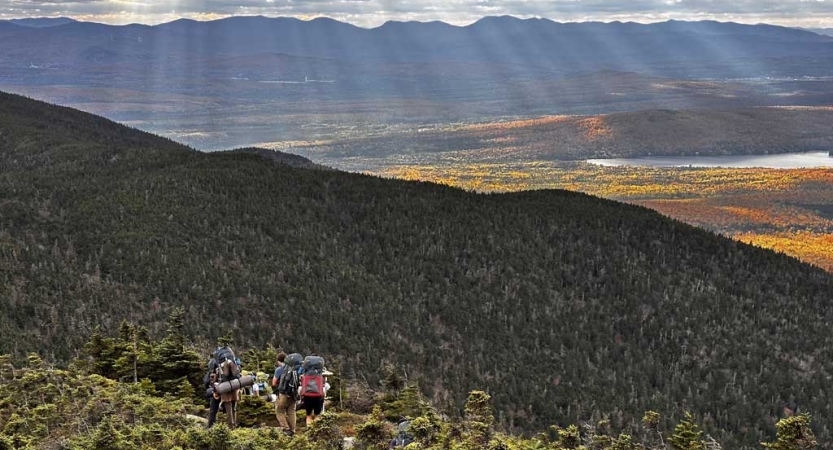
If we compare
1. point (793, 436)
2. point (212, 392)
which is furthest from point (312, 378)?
point (793, 436)

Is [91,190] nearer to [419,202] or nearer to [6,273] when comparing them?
[6,273]

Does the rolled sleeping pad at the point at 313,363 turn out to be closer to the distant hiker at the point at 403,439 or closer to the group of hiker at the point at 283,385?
the group of hiker at the point at 283,385

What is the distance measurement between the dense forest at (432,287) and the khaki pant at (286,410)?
15741mm

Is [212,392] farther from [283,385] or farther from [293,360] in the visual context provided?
[293,360]

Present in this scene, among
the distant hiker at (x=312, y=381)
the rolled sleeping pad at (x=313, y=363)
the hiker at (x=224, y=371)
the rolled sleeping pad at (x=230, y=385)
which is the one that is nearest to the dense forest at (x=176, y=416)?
the distant hiker at (x=312, y=381)

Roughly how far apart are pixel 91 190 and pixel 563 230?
43486mm

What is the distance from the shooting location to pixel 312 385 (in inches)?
852

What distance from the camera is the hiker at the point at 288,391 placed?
21.3 meters

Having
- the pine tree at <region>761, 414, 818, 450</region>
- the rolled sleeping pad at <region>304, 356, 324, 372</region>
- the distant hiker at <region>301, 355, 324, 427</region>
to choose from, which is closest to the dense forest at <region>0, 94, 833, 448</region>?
the distant hiker at <region>301, 355, 324, 427</region>

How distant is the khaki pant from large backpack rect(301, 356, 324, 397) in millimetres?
507

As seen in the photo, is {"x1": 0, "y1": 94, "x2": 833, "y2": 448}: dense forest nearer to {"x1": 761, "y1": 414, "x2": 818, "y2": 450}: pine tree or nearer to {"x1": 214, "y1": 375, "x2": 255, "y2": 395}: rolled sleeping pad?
{"x1": 214, "y1": 375, "x2": 255, "y2": 395}: rolled sleeping pad

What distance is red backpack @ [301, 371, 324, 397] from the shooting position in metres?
21.6

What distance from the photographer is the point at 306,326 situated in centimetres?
4788

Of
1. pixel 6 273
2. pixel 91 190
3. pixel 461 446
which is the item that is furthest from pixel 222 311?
pixel 461 446
